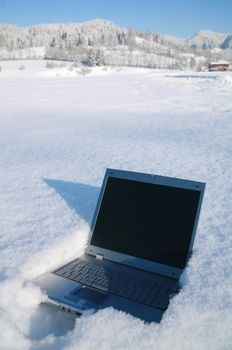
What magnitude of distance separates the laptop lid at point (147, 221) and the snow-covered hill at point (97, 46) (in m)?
48.2

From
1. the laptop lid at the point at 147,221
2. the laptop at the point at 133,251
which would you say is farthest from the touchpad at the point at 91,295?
the laptop lid at the point at 147,221

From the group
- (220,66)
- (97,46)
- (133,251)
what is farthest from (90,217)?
(97,46)

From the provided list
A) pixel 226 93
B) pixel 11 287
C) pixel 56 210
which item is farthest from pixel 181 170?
pixel 226 93

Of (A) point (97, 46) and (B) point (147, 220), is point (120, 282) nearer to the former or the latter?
(B) point (147, 220)

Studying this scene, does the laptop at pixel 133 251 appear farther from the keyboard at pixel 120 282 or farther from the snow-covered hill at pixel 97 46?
the snow-covered hill at pixel 97 46

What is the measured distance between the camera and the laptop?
1.34m

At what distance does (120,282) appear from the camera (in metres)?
1.45

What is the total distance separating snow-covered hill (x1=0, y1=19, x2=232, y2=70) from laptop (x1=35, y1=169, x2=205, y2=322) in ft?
158

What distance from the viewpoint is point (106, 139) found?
4.78 metres

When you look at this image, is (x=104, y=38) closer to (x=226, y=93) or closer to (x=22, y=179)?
(x=226, y=93)

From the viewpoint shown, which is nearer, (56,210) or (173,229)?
(173,229)

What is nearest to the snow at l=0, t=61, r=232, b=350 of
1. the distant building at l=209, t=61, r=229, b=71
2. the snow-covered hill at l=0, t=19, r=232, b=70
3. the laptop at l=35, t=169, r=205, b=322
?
the laptop at l=35, t=169, r=205, b=322

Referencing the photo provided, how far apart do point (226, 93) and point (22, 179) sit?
328 inches

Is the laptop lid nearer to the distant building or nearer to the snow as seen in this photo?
the snow
